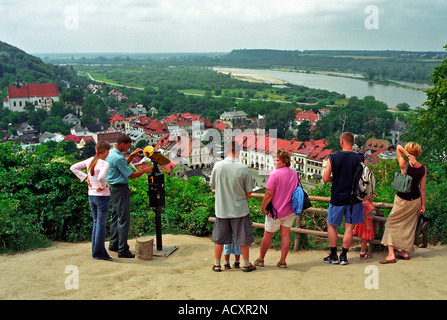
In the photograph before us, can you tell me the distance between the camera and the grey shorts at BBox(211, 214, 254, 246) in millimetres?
4344

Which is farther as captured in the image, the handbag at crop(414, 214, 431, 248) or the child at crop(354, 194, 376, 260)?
the child at crop(354, 194, 376, 260)

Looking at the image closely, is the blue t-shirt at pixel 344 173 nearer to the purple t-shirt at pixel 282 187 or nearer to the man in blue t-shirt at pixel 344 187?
the man in blue t-shirt at pixel 344 187

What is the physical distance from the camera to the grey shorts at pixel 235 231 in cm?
434

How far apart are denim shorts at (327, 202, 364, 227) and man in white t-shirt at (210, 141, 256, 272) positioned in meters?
0.98

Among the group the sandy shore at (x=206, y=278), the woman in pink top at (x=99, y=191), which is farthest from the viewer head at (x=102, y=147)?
the sandy shore at (x=206, y=278)

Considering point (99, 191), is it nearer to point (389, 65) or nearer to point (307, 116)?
point (307, 116)

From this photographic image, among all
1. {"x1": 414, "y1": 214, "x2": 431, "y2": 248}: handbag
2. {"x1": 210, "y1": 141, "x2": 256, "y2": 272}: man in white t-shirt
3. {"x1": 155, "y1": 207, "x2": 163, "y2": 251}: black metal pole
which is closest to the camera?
{"x1": 210, "y1": 141, "x2": 256, "y2": 272}: man in white t-shirt

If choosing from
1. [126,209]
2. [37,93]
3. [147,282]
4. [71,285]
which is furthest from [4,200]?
[37,93]

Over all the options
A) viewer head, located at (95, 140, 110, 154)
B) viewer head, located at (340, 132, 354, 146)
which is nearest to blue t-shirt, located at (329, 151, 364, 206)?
viewer head, located at (340, 132, 354, 146)

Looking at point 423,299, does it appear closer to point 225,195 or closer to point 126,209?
point 225,195

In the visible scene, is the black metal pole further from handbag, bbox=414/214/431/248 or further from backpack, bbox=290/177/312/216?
handbag, bbox=414/214/431/248

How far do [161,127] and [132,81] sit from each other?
79573mm

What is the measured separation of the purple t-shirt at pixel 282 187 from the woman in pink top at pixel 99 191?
1.88 meters

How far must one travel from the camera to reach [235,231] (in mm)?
4359
